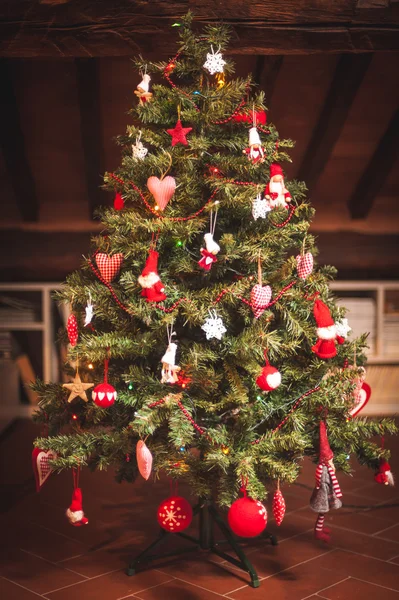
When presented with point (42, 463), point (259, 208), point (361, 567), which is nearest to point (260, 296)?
point (259, 208)

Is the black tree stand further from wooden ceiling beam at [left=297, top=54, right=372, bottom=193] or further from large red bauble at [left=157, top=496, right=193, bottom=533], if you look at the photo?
wooden ceiling beam at [left=297, top=54, right=372, bottom=193]

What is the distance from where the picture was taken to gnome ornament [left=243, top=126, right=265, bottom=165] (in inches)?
101

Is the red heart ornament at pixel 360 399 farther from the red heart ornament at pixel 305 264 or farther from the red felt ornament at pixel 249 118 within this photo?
the red felt ornament at pixel 249 118

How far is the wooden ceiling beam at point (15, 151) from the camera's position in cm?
436

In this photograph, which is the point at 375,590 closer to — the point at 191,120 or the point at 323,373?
the point at 323,373

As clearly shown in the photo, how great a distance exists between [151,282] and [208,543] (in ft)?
4.09

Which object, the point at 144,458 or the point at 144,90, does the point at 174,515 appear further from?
the point at 144,90

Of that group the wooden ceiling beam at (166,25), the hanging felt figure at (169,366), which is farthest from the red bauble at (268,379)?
the wooden ceiling beam at (166,25)

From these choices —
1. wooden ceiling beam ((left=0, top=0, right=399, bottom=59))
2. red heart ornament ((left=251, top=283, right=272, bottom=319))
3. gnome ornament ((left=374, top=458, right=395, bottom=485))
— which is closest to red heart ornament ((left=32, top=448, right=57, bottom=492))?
red heart ornament ((left=251, top=283, right=272, bottom=319))

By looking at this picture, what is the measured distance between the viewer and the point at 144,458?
97.3 inches

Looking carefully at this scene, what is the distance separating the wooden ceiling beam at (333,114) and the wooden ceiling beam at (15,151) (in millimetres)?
1940

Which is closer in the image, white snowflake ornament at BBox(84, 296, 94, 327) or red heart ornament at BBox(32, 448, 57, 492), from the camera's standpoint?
white snowflake ornament at BBox(84, 296, 94, 327)

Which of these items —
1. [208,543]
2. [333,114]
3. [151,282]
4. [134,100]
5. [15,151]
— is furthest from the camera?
[15,151]

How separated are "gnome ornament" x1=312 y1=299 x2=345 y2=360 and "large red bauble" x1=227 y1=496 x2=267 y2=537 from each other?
1.85ft
